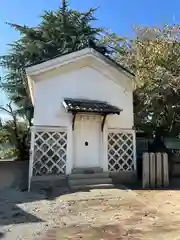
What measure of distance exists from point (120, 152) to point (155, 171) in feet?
5.82

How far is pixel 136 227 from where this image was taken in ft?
18.3

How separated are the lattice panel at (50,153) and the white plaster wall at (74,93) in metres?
0.49

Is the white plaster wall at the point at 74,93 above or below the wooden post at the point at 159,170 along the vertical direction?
above

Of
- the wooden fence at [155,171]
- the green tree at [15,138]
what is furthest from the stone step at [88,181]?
the green tree at [15,138]

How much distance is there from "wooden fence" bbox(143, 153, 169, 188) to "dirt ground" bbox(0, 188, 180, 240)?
0.97 m

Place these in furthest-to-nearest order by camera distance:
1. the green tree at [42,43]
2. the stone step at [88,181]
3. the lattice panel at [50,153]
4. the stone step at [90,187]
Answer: the green tree at [42,43] < the lattice panel at [50,153] < the stone step at [88,181] < the stone step at [90,187]

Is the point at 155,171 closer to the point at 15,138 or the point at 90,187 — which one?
the point at 90,187

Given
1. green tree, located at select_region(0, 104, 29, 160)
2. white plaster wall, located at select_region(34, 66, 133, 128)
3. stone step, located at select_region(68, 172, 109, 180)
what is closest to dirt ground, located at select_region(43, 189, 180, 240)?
stone step, located at select_region(68, 172, 109, 180)

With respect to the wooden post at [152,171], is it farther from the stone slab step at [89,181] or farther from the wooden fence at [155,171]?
the stone slab step at [89,181]

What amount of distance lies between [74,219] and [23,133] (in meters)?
12.9

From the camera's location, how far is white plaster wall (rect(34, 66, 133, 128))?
1096 cm

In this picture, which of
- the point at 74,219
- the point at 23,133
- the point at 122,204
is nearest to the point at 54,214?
the point at 74,219

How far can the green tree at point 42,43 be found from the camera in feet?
69.1

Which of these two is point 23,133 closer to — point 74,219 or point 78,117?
point 78,117
